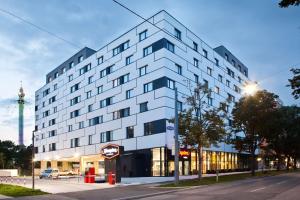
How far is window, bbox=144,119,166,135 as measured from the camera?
50.3 meters

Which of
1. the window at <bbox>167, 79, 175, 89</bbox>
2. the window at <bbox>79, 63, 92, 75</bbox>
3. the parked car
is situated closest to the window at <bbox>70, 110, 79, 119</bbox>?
the window at <bbox>79, 63, 92, 75</bbox>

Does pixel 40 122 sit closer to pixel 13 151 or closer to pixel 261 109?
pixel 13 151

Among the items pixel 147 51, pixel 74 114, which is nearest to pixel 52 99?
pixel 74 114

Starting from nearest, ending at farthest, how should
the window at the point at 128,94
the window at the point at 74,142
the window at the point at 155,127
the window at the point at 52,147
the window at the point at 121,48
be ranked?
the window at the point at 155,127 < the window at the point at 128,94 < the window at the point at 121,48 < the window at the point at 74,142 < the window at the point at 52,147

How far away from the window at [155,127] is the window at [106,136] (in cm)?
1002

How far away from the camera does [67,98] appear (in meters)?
78.4

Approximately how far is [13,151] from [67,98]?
2252 inches

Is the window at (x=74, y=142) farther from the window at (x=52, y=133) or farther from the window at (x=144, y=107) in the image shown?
the window at (x=144, y=107)

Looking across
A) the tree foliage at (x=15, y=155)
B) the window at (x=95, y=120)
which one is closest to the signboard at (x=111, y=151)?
the window at (x=95, y=120)

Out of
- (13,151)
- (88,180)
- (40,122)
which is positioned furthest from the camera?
(13,151)

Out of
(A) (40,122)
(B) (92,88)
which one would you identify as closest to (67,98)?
(B) (92,88)

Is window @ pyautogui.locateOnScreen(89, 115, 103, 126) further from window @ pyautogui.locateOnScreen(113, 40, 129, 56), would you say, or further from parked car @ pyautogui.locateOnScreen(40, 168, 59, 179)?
window @ pyautogui.locateOnScreen(113, 40, 129, 56)

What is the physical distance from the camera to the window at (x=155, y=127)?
50.3m

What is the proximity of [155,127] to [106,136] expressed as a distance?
1395 cm
